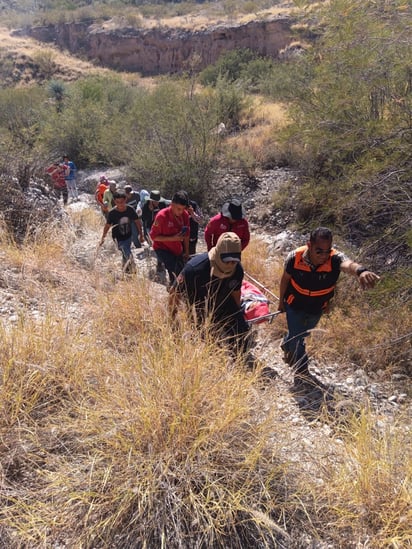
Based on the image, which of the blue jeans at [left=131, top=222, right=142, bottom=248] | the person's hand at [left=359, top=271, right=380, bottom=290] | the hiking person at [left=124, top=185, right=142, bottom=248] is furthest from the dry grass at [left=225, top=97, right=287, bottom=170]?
the person's hand at [left=359, top=271, right=380, bottom=290]

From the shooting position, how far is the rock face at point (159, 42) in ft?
101

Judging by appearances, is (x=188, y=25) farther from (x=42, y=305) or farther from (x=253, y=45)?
(x=42, y=305)

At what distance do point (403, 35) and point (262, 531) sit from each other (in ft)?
18.5

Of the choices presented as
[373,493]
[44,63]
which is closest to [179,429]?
[373,493]

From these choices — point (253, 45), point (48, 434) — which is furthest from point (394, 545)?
point (253, 45)

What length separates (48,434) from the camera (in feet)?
6.56

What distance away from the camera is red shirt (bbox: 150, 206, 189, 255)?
422cm

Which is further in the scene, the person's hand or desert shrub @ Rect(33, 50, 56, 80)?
desert shrub @ Rect(33, 50, 56, 80)

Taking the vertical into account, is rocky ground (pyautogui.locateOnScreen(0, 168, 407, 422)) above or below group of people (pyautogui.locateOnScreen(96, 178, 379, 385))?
below

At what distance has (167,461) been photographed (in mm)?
1761

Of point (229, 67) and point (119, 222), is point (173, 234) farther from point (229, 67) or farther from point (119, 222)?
point (229, 67)

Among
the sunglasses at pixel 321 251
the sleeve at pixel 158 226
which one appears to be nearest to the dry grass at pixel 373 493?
the sunglasses at pixel 321 251

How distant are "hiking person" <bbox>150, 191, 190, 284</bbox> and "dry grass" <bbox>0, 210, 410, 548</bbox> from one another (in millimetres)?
→ 2014

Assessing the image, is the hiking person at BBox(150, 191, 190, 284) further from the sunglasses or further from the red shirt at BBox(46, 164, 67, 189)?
the red shirt at BBox(46, 164, 67, 189)
